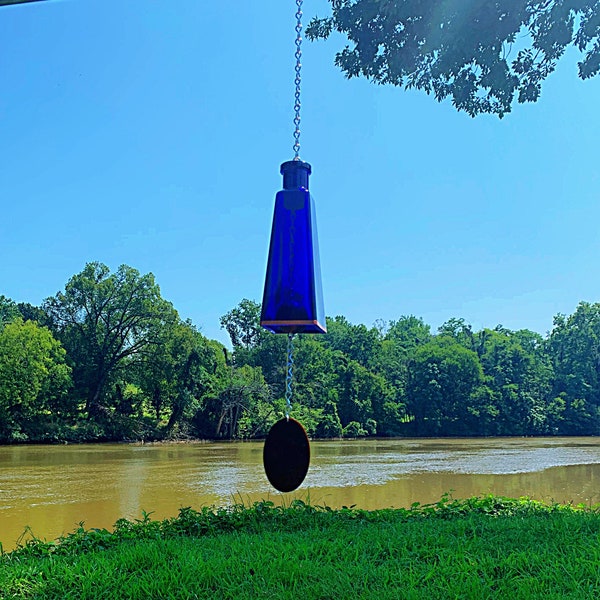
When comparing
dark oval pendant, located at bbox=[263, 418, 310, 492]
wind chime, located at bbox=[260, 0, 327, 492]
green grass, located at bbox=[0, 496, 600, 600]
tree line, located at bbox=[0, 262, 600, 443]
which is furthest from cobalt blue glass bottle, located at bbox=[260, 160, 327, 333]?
tree line, located at bbox=[0, 262, 600, 443]

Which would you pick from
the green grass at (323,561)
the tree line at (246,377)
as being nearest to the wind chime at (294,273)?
the green grass at (323,561)

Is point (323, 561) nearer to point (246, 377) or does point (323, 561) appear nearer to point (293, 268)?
point (293, 268)

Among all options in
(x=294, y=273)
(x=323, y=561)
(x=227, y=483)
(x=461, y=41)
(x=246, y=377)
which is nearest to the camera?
(x=294, y=273)

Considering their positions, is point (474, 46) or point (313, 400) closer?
point (474, 46)

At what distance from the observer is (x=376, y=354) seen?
111 feet

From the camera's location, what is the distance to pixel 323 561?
9.09ft

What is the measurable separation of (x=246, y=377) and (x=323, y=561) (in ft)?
78.6

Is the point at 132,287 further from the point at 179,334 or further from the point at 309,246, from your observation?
the point at 309,246

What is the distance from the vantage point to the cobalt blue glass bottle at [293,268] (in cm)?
165

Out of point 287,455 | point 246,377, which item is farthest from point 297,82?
point 246,377

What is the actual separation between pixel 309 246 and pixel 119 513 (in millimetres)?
7028

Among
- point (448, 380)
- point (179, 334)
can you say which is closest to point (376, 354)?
point (448, 380)

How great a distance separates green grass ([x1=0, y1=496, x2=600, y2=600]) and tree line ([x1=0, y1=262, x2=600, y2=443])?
20.6 m

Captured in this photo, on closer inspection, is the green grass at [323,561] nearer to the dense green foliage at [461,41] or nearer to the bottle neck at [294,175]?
the bottle neck at [294,175]
